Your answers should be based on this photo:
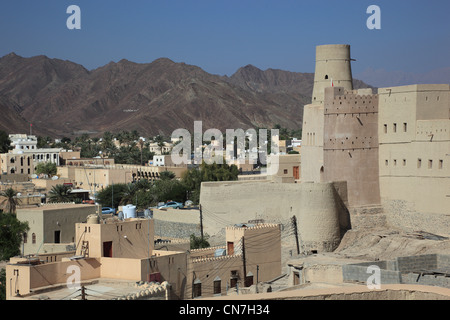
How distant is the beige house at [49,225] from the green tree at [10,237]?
0.42 meters

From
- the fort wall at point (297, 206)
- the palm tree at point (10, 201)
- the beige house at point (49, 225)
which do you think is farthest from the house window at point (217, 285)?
the palm tree at point (10, 201)

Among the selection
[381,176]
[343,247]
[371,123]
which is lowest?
[343,247]

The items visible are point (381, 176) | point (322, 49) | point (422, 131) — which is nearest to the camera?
point (422, 131)

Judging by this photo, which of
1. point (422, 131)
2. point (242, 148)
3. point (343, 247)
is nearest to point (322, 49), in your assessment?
point (422, 131)

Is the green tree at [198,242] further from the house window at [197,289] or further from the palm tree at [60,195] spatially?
the palm tree at [60,195]

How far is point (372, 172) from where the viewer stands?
27.8 m

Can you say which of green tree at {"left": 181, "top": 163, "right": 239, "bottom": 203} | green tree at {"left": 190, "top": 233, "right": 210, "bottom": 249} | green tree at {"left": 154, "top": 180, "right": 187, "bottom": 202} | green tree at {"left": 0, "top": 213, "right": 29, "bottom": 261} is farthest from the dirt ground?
green tree at {"left": 154, "top": 180, "right": 187, "bottom": 202}

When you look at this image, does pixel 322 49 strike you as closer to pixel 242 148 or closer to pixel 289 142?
pixel 242 148

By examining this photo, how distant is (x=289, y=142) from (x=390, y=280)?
6824cm

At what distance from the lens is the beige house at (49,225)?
2584 cm

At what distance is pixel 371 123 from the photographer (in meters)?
27.5

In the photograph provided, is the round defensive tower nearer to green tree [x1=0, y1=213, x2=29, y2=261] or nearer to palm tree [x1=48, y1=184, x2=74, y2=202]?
green tree [x1=0, y1=213, x2=29, y2=261]

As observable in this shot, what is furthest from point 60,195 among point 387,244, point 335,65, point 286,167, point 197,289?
point 197,289

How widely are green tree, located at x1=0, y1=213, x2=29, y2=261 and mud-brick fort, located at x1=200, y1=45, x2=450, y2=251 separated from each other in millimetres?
8447
